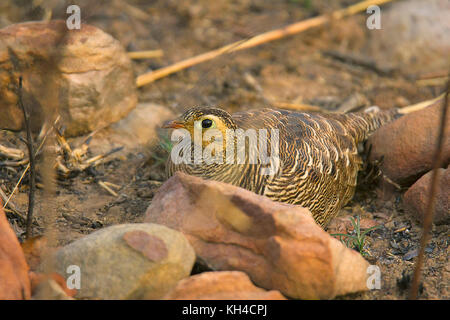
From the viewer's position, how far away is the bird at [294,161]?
3.38 m

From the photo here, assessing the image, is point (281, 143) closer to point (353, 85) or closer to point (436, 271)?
point (436, 271)

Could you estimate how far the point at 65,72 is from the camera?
4.42m

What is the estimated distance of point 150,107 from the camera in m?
5.26

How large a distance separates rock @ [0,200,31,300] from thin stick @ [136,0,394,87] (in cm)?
278

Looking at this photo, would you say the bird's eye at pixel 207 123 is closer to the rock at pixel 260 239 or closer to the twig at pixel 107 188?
the rock at pixel 260 239

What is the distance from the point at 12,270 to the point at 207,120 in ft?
4.79

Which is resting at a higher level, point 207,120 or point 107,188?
point 207,120

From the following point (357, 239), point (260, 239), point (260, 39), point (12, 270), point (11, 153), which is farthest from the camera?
point (260, 39)

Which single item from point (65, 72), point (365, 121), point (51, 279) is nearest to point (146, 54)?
point (65, 72)

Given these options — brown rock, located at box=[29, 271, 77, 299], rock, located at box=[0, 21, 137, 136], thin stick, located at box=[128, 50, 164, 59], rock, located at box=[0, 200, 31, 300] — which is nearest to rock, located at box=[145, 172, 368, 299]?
brown rock, located at box=[29, 271, 77, 299]

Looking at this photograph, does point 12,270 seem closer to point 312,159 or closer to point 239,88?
point 312,159

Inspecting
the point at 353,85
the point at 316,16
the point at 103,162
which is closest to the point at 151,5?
the point at 316,16

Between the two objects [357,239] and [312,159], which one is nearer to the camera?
[357,239]
